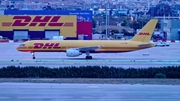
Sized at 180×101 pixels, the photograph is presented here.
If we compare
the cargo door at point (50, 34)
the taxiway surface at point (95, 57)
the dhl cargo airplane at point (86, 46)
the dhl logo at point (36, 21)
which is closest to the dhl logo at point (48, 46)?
the dhl cargo airplane at point (86, 46)

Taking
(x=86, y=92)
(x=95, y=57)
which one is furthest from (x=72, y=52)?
(x=86, y=92)

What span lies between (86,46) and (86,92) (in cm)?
2204

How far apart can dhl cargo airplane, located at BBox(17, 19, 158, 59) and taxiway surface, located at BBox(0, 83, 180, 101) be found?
18710 mm

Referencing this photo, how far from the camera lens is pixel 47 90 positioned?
19.2 m

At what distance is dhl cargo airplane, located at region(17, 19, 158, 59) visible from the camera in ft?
131

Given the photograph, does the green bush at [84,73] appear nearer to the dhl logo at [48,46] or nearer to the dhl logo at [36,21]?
the dhl logo at [48,46]

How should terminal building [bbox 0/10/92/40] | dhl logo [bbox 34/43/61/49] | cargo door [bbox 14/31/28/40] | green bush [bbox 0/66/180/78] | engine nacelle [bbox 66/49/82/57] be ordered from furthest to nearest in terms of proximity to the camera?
cargo door [bbox 14/31/28/40] → terminal building [bbox 0/10/92/40] → dhl logo [bbox 34/43/61/49] → engine nacelle [bbox 66/49/82/57] → green bush [bbox 0/66/180/78]

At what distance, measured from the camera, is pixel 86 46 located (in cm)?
4056

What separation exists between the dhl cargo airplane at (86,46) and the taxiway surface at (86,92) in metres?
18.7

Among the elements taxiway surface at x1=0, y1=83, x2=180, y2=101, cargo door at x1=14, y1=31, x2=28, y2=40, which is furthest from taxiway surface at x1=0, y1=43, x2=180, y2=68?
taxiway surface at x1=0, y1=83, x2=180, y2=101

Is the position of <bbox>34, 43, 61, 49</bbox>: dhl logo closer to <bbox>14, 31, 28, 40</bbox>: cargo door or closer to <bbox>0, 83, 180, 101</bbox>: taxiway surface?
<bbox>0, 83, 180, 101</bbox>: taxiway surface

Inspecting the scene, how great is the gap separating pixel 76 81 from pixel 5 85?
3.95 metres

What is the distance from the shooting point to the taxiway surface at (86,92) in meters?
17.2

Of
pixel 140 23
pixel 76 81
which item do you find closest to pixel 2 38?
pixel 140 23
